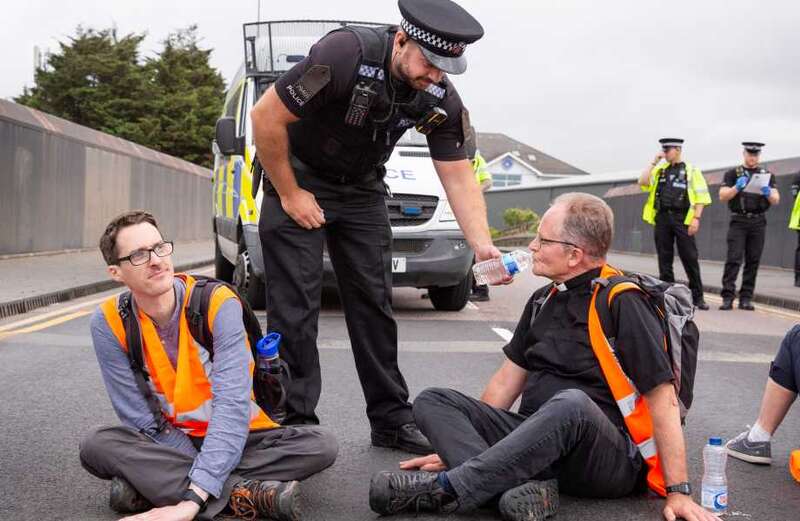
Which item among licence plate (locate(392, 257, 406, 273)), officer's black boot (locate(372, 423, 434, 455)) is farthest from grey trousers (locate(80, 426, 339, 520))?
licence plate (locate(392, 257, 406, 273))

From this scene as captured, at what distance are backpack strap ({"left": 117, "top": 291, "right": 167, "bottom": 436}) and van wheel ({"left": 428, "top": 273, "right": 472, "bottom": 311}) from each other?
7.06 metres

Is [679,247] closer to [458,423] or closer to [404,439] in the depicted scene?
[404,439]

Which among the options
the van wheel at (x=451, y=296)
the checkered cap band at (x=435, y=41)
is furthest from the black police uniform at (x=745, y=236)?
the checkered cap band at (x=435, y=41)

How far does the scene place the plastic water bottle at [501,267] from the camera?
4.01 metres

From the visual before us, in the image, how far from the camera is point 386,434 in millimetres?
4695

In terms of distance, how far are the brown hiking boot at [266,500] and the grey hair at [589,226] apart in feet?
4.54

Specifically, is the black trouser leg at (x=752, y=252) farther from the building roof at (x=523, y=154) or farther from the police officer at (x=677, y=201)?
the building roof at (x=523, y=154)

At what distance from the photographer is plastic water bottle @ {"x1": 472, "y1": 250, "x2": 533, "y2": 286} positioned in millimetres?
Answer: 4012

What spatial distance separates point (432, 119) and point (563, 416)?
4.83 feet

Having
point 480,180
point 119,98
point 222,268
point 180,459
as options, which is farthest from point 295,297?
point 119,98

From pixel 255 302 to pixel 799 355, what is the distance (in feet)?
21.1

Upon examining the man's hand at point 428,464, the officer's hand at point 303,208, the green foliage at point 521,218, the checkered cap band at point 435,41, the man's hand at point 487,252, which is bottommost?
the green foliage at point 521,218

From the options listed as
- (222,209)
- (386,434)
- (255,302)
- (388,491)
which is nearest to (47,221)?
(222,209)

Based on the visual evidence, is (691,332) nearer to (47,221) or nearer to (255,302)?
(255,302)
